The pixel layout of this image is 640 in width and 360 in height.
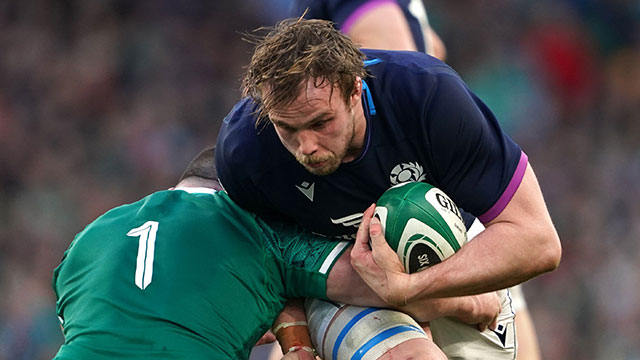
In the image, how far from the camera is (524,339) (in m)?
5.16

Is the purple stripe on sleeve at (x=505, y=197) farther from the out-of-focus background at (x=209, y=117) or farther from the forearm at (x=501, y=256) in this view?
the out-of-focus background at (x=209, y=117)

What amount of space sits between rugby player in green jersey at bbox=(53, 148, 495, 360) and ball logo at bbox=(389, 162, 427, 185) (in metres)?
0.41

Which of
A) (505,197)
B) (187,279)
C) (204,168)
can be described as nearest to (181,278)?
(187,279)

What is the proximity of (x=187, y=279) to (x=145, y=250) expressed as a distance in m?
0.22

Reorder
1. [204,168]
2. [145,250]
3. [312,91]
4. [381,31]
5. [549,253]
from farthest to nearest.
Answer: [381,31]
[204,168]
[145,250]
[549,253]
[312,91]

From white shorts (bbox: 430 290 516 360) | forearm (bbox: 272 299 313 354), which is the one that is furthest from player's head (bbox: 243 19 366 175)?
white shorts (bbox: 430 290 516 360)

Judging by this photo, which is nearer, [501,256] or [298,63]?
[298,63]

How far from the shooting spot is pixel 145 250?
12.3 feet

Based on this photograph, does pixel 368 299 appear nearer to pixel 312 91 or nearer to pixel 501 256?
pixel 501 256

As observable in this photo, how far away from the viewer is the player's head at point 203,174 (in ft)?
14.2

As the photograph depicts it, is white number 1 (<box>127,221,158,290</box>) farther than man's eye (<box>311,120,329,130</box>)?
Yes

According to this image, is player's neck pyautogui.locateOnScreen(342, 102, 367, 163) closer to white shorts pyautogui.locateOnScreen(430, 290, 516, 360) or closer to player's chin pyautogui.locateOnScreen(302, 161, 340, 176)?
player's chin pyautogui.locateOnScreen(302, 161, 340, 176)

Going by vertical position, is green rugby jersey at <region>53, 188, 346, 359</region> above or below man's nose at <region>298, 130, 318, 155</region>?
below

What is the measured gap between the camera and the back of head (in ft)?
11.1
